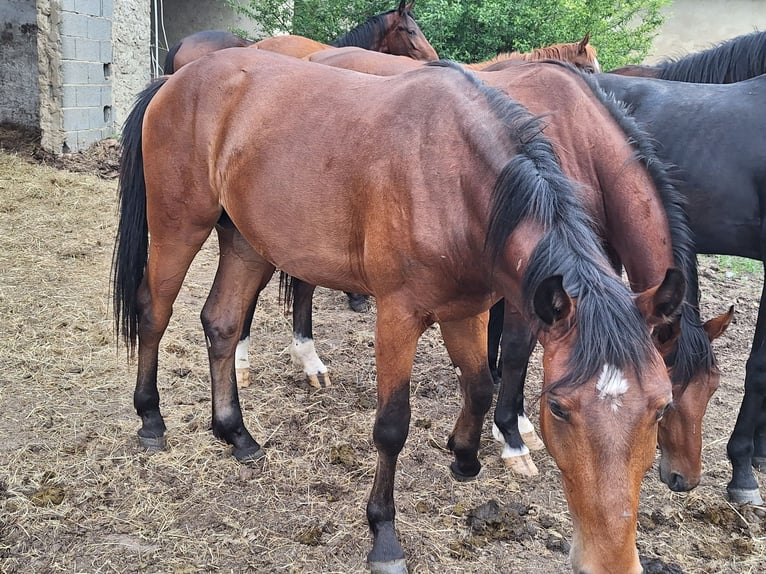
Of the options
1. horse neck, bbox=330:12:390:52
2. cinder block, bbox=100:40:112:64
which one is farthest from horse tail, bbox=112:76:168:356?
cinder block, bbox=100:40:112:64

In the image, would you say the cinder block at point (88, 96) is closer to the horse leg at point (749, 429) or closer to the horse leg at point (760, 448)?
the horse leg at point (749, 429)

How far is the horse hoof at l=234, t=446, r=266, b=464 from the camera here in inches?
133

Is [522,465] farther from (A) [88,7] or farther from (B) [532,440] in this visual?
(A) [88,7]

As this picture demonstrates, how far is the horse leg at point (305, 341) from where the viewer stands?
424cm

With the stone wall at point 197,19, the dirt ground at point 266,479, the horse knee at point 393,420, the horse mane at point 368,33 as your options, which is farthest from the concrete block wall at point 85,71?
the horse knee at point 393,420

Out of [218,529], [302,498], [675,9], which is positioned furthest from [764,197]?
[675,9]

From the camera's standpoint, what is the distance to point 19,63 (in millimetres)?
9984

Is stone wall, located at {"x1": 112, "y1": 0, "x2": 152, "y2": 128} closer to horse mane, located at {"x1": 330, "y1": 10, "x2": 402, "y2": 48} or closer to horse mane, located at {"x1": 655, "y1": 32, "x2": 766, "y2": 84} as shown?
horse mane, located at {"x1": 330, "y1": 10, "x2": 402, "y2": 48}

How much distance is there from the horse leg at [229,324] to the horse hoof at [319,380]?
783 millimetres

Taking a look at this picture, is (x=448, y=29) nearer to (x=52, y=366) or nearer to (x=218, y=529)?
(x=52, y=366)

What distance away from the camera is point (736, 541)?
2.87m

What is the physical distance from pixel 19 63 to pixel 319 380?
8.61 metres

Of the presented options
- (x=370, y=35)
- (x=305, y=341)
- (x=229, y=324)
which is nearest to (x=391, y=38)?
(x=370, y=35)

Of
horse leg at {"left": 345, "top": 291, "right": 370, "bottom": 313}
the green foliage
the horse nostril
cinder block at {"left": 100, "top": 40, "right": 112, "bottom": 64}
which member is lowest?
horse leg at {"left": 345, "top": 291, "right": 370, "bottom": 313}
